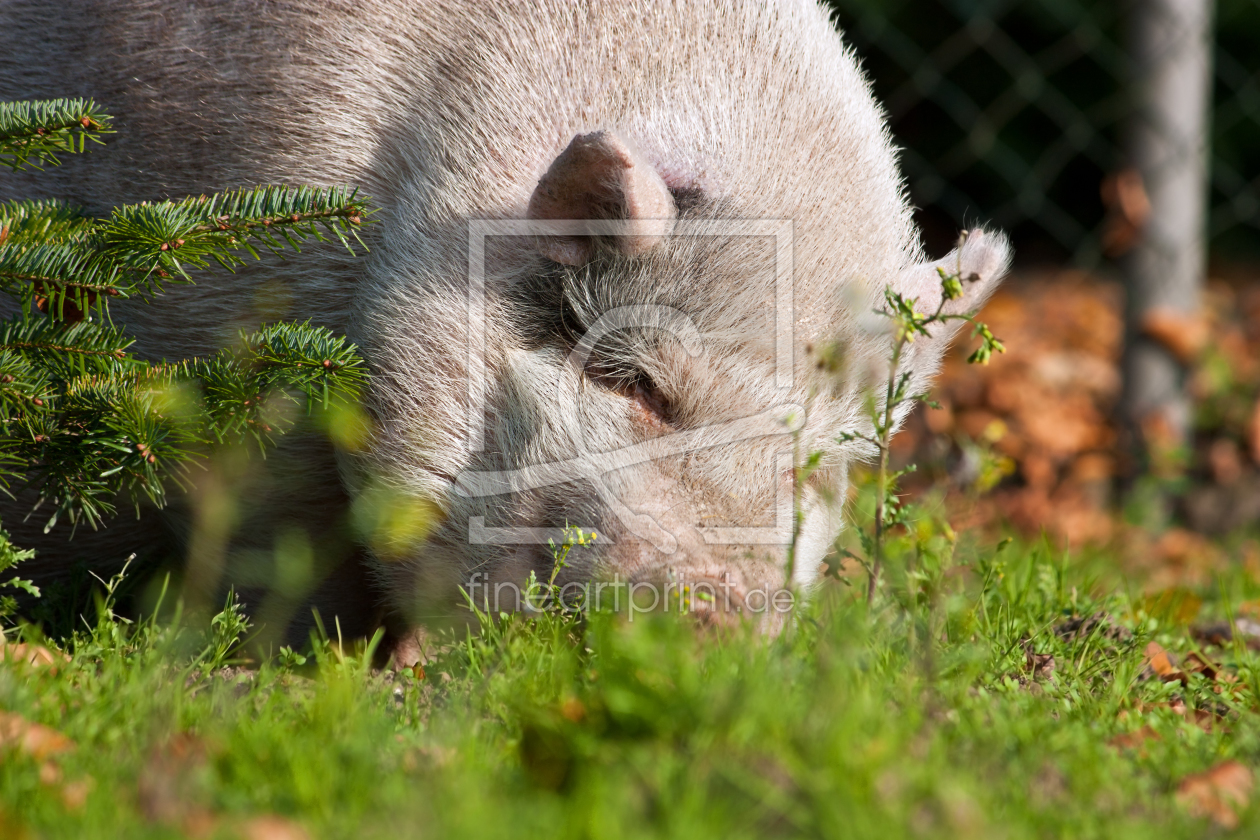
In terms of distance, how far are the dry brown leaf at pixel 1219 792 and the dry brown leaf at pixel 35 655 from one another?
1.96m

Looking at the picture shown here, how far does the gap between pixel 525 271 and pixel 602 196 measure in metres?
0.28

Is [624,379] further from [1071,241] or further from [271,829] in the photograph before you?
[1071,241]

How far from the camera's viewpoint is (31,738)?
6.10 feet

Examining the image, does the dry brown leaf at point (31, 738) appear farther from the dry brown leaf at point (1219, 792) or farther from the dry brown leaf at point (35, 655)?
the dry brown leaf at point (1219, 792)

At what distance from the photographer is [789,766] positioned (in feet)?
5.49

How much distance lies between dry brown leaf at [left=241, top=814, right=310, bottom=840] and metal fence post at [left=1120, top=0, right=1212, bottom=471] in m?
4.63

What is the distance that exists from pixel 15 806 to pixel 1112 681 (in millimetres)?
2015

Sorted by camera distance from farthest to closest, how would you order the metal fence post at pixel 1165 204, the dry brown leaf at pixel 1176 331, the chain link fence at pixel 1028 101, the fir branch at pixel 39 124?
the chain link fence at pixel 1028 101 → the dry brown leaf at pixel 1176 331 → the metal fence post at pixel 1165 204 → the fir branch at pixel 39 124

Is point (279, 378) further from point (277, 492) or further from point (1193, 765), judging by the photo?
point (1193, 765)

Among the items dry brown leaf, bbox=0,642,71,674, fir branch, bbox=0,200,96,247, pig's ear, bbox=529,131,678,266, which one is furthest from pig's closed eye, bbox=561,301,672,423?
dry brown leaf, bbox=0,642,71,674

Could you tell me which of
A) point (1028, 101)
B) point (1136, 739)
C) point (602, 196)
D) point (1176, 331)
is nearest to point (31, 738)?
point (602, 196)

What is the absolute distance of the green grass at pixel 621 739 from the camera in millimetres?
1592

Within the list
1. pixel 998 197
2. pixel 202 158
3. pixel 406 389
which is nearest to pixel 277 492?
pixel 406 389

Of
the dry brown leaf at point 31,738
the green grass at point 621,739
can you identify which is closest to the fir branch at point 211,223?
the green grass at point 621,739
